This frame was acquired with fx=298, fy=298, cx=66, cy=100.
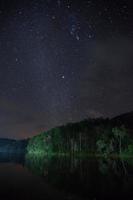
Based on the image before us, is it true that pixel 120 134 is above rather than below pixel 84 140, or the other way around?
above

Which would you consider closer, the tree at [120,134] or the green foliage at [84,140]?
the tree at [120,134]

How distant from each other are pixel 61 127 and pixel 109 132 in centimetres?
4751

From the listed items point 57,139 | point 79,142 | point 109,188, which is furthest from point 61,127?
point 109,188

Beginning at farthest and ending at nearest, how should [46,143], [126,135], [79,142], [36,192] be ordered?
[46,143] → [79,142] → [126,135] → [36,192]

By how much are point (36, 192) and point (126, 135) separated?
98072mm

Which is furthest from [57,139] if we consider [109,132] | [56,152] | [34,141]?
[109,132]

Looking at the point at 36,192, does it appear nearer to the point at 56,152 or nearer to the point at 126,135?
the point at 126,135

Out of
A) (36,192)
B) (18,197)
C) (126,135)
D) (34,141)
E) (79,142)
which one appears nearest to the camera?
(18,197)

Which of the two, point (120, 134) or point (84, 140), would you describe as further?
point (84, 140)

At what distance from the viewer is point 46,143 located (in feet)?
541

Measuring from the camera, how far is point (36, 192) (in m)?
22.2

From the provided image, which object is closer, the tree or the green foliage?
the tree

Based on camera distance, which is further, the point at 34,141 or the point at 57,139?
the point at 34,141

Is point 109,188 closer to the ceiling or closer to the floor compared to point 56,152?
closer to the ceiling
